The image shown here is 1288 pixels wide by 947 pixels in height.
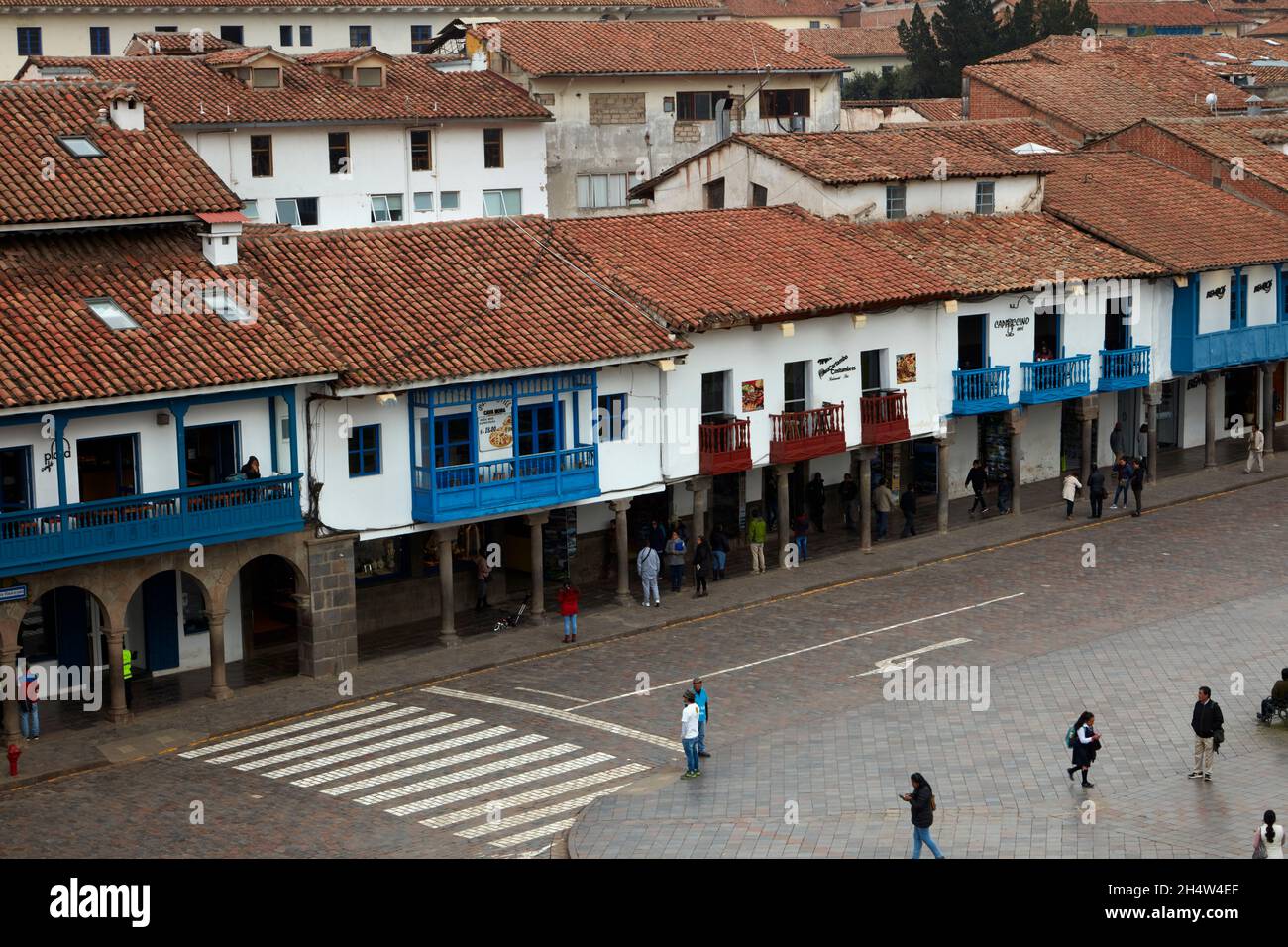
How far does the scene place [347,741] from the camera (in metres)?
35.1

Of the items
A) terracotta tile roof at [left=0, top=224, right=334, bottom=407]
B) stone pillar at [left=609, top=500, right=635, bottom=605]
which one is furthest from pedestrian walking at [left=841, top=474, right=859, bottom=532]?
terracotta tile roof at [left=0, top=224, right=334, bottom=407]

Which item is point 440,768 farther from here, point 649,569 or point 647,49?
point 647,49

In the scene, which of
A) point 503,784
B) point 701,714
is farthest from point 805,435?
point 503,784

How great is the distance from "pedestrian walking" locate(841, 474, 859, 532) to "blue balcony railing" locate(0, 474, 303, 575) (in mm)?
17169

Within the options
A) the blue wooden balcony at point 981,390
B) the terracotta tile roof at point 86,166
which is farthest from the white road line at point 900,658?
the terracotta tile roof at point 86,166

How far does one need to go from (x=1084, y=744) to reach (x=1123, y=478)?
21272 millimetres

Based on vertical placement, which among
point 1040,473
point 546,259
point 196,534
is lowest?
point 1040,473

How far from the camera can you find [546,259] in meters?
44.0

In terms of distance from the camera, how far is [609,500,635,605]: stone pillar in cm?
4291

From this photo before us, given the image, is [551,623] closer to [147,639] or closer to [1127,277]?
[147,639]

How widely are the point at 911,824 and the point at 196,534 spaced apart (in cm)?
1383

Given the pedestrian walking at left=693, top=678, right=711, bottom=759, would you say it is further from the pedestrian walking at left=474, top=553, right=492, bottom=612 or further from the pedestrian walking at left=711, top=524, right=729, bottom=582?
the pedestrian walking at left=711, top=524, right=729, bottom=582

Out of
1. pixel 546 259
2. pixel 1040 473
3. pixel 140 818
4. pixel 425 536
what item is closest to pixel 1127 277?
pixel 1040 473

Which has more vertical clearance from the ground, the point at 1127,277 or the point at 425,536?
the point at 1127,277
